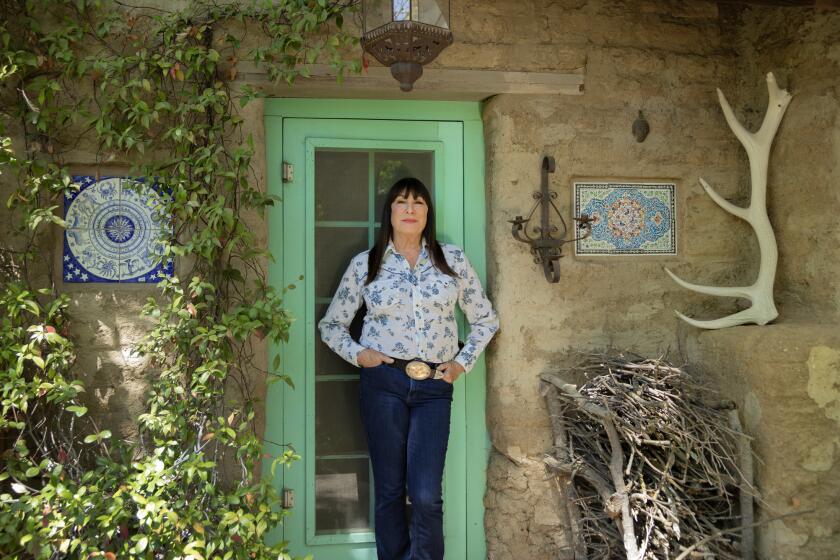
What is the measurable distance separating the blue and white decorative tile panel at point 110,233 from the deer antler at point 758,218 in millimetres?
2297

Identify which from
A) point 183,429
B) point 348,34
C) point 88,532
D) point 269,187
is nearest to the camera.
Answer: point 88,532

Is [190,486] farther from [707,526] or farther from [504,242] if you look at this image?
[707,526]

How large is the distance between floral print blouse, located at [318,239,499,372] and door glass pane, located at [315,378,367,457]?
0.30m

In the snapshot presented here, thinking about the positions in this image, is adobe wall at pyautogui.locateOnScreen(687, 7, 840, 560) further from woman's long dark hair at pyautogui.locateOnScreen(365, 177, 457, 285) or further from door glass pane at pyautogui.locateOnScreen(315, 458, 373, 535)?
door glass pane at pyautogui.locateOnScreen(315, 458, 373, 535)

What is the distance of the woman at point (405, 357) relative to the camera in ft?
11.4

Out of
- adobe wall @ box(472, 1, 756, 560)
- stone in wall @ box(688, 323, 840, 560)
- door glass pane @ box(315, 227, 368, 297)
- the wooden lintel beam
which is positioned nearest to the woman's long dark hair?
door glass pane @ box(315, 227, 368, 297)

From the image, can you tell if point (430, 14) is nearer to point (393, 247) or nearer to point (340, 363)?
point (393, 247)

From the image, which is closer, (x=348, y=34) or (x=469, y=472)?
(x=348, y=34)

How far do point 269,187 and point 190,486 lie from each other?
1330 millimetres

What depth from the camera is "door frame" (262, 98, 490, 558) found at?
3.79 meters

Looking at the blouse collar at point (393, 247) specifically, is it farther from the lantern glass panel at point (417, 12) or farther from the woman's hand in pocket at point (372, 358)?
the lantern glass panel at point (417, 12)

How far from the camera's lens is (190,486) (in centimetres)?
337

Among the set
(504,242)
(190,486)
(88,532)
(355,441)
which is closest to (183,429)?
(190,486)

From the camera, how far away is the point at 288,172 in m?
3.80
